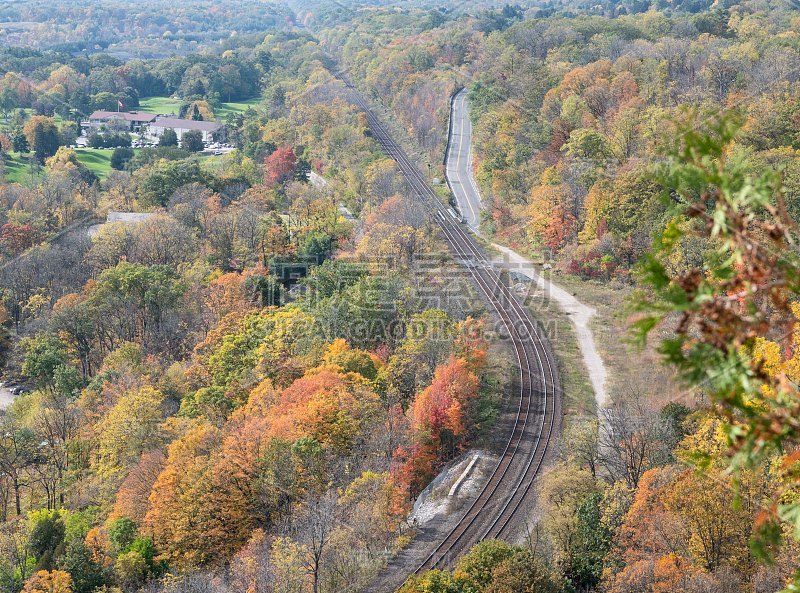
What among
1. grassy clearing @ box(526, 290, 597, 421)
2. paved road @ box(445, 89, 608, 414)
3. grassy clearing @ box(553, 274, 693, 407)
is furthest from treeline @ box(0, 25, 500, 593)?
grassy clearing @ box(553, 274, 693, 407)

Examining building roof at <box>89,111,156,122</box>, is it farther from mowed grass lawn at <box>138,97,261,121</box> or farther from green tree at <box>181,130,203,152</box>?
green tree at <box>181,130,203,152</box>

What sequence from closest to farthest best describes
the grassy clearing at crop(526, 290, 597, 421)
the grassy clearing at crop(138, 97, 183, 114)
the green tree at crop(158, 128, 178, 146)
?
the grassy clearing at crop(526, 290, 597, 421) < the green tree at crop(158, 128, 178, 146) < the grassy clearing at crop(138, 97, 183, 114)

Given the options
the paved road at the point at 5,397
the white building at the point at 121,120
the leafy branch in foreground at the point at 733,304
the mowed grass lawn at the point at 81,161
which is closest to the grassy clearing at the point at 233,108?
the white building at the point at 121,120

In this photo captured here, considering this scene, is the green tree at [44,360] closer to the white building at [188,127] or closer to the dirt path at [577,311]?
the dirt path at [577,311]

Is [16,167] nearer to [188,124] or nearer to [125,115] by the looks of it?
[188,124]

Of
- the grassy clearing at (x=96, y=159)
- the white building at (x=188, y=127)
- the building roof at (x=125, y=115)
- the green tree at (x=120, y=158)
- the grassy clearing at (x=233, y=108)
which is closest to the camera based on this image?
the grassy clearing at (x=96, y=159)
